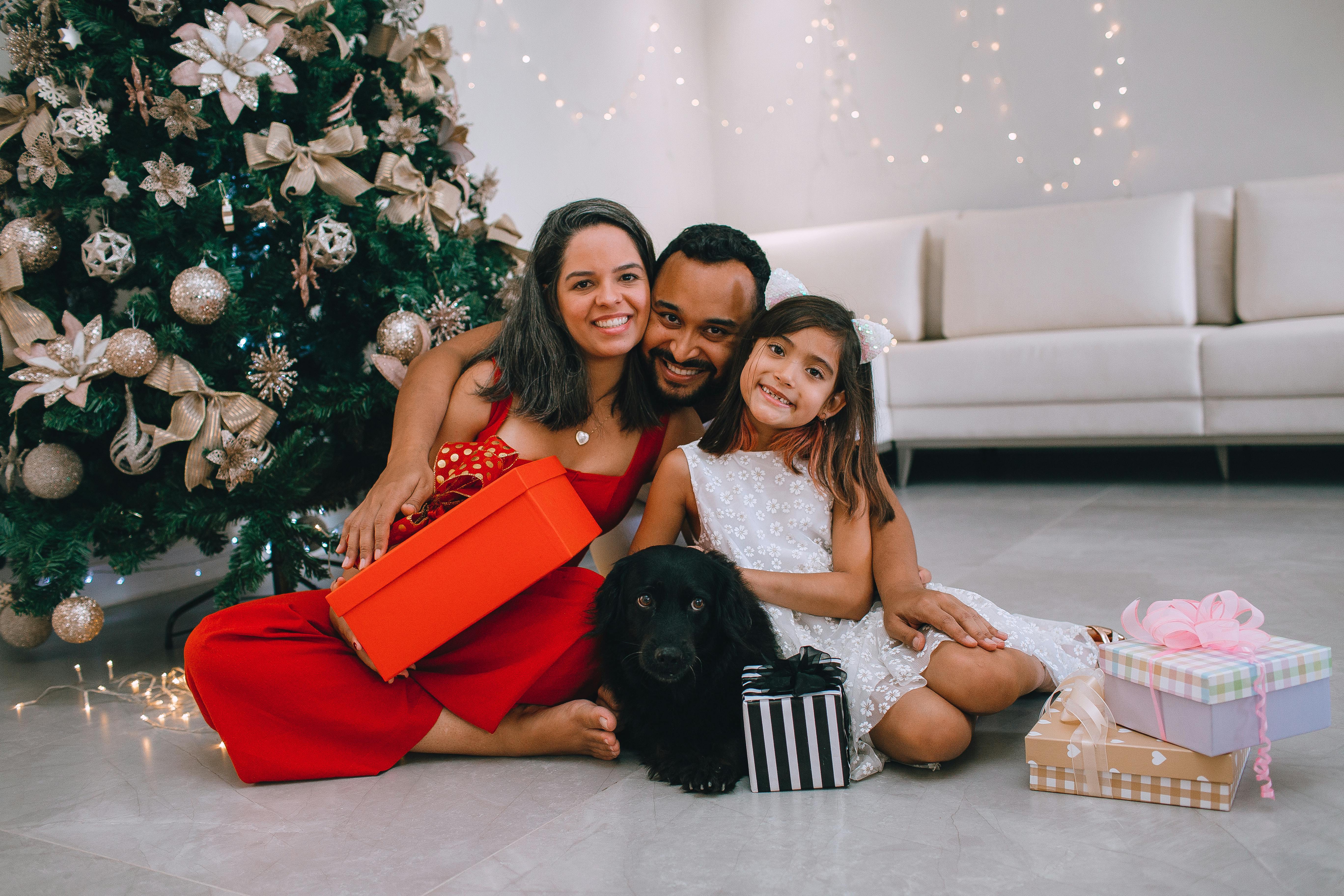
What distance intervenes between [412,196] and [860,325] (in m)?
1.00

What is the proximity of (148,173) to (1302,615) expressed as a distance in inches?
92.6

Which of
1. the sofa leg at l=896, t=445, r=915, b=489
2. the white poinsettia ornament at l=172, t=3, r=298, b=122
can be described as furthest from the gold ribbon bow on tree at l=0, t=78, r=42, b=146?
the sofa leg at l=896, t=445, r=915, b=489

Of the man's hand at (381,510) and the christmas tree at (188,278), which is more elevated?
the christmas tree at (188,278)

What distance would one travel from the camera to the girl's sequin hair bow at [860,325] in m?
1.65

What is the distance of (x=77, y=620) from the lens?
1779 millimetres

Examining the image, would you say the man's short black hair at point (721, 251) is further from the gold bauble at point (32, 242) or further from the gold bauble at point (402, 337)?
the gold bauble at point (32, 242)

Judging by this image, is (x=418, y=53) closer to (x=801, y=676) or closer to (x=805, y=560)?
(x=805, y=560)

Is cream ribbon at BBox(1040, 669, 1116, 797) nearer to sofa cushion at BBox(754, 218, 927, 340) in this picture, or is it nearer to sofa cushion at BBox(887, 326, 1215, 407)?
sofa cushion at BBox(887, 326, 1215, 407)

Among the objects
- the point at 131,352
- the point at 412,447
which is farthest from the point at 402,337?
A: the point at 131,352

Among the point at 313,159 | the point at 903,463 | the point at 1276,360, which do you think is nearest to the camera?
the point at 313,159

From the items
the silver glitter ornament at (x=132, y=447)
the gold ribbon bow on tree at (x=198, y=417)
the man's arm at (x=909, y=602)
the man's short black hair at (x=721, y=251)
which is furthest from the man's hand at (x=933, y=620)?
the silver glitter ornament at (x=132, y=447)

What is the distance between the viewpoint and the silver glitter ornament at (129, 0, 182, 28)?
171 cm

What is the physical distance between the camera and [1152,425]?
3389 millimetres

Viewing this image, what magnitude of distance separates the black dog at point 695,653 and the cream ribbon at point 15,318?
1.16m
